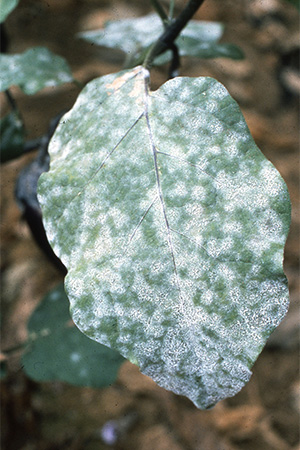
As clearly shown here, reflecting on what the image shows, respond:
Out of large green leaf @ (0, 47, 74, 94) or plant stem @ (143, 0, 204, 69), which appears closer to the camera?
plant stem @ (143, 0, 204, 69)

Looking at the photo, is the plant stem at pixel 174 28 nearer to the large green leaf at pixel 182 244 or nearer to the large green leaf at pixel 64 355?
the large green leaf at pixel 182 244

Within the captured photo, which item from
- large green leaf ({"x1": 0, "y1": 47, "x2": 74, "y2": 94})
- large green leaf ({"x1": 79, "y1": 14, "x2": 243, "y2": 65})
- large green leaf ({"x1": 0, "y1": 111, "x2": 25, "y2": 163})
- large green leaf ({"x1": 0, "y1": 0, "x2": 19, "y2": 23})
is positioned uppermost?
large green leaf ({"x1": 0, "y1": 0, "x2": 19, "y2": 23})


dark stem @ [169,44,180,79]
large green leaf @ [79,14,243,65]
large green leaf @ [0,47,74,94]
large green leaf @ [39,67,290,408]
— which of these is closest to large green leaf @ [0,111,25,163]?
large green leaf @ [0,47,74,94]

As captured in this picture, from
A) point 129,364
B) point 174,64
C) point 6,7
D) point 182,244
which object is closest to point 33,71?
point 6,7

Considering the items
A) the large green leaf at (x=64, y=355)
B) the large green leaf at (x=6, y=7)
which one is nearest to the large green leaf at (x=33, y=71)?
the large green leaf at (x=6, y=7)

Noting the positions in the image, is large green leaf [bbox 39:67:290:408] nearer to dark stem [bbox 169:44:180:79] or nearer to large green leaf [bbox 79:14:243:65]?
dark stem [bbox 169:44:180:79]

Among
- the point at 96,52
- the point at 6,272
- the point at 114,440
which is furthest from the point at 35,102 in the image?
the point at 114,440

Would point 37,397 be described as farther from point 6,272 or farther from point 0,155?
point 0,155
